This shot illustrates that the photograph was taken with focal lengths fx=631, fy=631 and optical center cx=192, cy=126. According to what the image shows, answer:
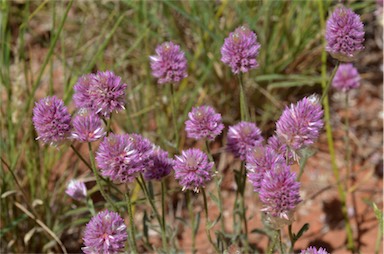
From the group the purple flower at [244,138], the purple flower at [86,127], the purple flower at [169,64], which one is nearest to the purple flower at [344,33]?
the purple flower at [244,138]

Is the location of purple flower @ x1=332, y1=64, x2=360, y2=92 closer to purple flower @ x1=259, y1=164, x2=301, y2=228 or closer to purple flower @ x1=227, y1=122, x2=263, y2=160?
purple flower @ x1=227, y1=122, x2=263, y2=160

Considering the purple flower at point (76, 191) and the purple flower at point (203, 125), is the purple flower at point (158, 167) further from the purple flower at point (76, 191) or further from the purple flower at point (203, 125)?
the purple flower at point (76, 191)

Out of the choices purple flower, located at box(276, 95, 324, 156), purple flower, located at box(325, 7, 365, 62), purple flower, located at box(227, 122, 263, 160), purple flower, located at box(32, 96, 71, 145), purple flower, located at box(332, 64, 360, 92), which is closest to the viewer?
purple flower, located at box(276, 95, 324, 156)

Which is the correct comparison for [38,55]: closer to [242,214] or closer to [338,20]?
[242,214]

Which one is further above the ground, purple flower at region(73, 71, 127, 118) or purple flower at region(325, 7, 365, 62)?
purple flower at region(325, 7, 365, 62)

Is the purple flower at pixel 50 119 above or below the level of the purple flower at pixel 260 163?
above

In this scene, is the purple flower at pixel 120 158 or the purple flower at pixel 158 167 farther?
the purple flower at pixel 158 167

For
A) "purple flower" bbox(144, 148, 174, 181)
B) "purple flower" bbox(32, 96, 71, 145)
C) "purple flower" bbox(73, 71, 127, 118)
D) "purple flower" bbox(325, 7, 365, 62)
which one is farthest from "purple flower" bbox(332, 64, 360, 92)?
"purple flower" bbox(32, 96, 71, 145)

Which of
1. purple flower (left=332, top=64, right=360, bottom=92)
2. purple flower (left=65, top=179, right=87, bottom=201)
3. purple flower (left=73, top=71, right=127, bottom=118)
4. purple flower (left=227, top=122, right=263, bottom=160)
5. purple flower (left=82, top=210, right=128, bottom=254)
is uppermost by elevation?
purple flower (left=73, top=71, right=127, bottom=118)
